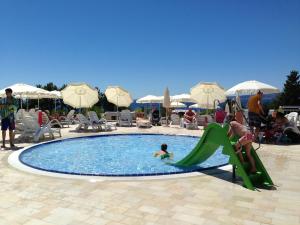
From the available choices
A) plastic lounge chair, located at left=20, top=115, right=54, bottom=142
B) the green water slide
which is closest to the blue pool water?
the green water slide

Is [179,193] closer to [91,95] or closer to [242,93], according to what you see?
[242,93]

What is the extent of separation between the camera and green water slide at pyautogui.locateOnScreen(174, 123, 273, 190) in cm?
518

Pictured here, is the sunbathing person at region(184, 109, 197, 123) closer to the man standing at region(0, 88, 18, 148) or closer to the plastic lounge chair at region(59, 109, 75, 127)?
the plastic lounge chair at region(59, 109, 75, 127)

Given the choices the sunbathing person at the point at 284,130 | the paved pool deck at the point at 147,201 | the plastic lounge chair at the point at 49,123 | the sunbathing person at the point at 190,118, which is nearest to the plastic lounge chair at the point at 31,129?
the plastic lounge chair at the point at 49,123

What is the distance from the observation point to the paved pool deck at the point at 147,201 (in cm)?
371

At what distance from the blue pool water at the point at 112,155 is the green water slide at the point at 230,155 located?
45cm

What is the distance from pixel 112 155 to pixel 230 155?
525 centimetres

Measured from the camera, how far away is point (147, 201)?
4352 mm

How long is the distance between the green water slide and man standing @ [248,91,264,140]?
3.87 metres

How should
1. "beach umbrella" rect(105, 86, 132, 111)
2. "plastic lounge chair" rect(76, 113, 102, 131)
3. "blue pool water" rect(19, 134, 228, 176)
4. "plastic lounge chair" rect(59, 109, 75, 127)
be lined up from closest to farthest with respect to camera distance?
"blue pool water" rect(19, 134, 228, 176) < "plastic lounge chair" rect(76, 113, 102, 131) < "plastic lounge chair" rect(59, 109, 75, 127) < "beach umbrella" rect(105, 86, 132, 111)

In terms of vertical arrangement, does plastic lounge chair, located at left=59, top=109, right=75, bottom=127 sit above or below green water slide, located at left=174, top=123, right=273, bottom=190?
above

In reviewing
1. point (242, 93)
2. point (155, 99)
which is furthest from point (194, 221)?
point (155, 99)

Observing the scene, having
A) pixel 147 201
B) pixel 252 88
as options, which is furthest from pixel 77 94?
pixel 147 201

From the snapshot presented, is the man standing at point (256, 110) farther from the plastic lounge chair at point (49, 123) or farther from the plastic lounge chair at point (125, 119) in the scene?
the plastic lounge chair at point (125, 119)
